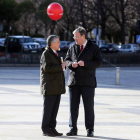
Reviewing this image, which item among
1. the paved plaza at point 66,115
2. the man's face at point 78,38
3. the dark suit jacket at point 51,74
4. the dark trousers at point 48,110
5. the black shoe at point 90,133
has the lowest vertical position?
the paved plaza at point 66,115

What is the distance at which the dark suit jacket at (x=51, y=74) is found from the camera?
335 inches

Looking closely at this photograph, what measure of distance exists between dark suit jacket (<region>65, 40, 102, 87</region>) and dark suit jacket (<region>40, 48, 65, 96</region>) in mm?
184

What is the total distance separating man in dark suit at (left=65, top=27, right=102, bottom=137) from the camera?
8578mm

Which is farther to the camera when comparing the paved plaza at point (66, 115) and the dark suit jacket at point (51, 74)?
the paved plaza at point (66, 115)

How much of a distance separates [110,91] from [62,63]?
855 cm

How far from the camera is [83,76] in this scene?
859cm

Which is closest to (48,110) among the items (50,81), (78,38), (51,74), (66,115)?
(50,81)

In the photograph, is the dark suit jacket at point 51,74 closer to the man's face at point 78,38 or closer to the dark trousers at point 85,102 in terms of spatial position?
the dark trousers at point 85,102

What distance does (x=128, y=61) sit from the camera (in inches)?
1361

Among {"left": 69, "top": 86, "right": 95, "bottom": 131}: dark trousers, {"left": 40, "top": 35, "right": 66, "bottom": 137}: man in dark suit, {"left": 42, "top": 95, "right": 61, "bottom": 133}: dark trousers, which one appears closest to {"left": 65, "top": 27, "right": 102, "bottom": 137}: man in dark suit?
{"left": 69, "top": 86, "right": 95, "bottom": 131}: dark trousers

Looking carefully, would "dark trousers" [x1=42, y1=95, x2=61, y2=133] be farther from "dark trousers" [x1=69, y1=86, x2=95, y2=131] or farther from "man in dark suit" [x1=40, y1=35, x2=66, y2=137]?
"dark trousers" [x1=69, y1=86, x2=95, y2=131]

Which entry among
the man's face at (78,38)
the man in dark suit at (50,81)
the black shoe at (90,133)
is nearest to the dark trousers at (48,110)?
the man in dark suit at (50,81)

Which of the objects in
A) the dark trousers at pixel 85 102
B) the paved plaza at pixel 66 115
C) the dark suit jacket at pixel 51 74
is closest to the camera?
the dark suit jacket at pixel 51 74

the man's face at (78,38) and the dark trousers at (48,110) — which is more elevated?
the man's face at (78,38)
